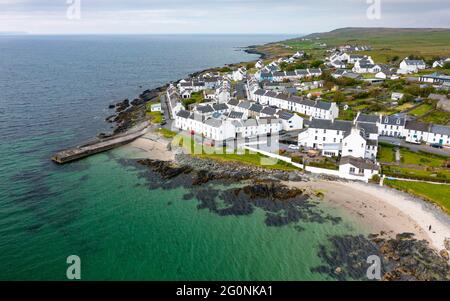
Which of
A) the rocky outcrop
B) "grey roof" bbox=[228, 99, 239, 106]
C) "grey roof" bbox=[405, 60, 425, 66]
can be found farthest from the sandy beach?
"grey roof" bbox=[405, 60, 425, 66]

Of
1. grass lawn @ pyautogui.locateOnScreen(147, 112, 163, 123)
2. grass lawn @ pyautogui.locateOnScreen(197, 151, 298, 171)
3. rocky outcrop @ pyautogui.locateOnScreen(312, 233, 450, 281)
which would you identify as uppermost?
grass lawn @ pyautogui.locateOnScreen(147, 112, 163, 123)

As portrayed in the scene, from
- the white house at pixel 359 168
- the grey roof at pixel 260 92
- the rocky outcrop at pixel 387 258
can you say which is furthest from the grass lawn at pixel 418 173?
the grey roof at pixel 260 92

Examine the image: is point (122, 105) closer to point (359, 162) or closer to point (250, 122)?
point (250, 122)

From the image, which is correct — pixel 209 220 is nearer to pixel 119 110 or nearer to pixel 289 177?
pixel 289 177

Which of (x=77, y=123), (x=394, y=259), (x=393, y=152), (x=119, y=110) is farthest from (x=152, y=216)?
(x=119, y=110)

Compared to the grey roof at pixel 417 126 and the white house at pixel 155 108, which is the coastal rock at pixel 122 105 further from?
the grey roof at pixel 417 126

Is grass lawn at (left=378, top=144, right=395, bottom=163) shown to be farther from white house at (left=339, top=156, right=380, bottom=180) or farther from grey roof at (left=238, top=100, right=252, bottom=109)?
grey roof at (left=238, top=100, right=252, bottom=109)
